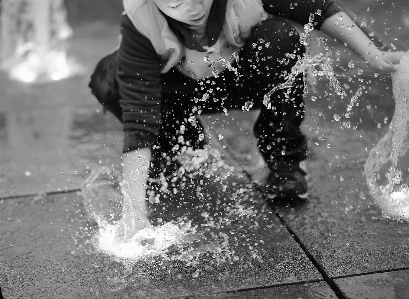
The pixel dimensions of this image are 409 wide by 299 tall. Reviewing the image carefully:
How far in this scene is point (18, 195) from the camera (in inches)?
103

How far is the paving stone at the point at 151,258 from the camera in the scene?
190cm

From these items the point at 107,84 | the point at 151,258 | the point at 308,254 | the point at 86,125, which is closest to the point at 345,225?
the point at 308,254

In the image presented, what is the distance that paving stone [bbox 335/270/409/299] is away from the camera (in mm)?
1783

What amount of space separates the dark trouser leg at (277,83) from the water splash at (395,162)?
12.6 inches

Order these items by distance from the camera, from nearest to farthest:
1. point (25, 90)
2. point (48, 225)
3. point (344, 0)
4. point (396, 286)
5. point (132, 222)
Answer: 1. point (396, 286)
2. point (132, 222)
3. point (48, 225)
4. point (25, 90)
5. point (344, 0)

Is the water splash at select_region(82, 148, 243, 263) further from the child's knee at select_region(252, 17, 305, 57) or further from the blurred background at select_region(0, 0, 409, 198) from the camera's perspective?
the child's knee at select_region(252, 17, 305, 57)

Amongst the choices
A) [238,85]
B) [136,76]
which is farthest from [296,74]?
A: [136,76]

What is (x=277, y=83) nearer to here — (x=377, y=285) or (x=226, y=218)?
(x=226, y=218)

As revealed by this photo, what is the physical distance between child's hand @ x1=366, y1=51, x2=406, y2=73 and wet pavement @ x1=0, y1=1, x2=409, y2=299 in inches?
19.4

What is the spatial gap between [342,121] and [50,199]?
1.45 meters

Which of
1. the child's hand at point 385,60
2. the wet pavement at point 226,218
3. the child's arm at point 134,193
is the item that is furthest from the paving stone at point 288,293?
the child's hand at point 385,60

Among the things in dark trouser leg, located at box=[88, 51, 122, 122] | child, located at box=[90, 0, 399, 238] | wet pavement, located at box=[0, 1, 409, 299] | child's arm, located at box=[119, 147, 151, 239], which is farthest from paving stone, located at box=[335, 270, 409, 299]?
dark trouser leg, located at box=[88, 51, 122, 122]

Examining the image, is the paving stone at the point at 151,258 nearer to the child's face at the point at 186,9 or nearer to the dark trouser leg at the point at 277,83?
the dark trouser leg at the point at 277,83

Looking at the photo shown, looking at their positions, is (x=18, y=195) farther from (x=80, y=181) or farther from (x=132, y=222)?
(x=132, y=222)
